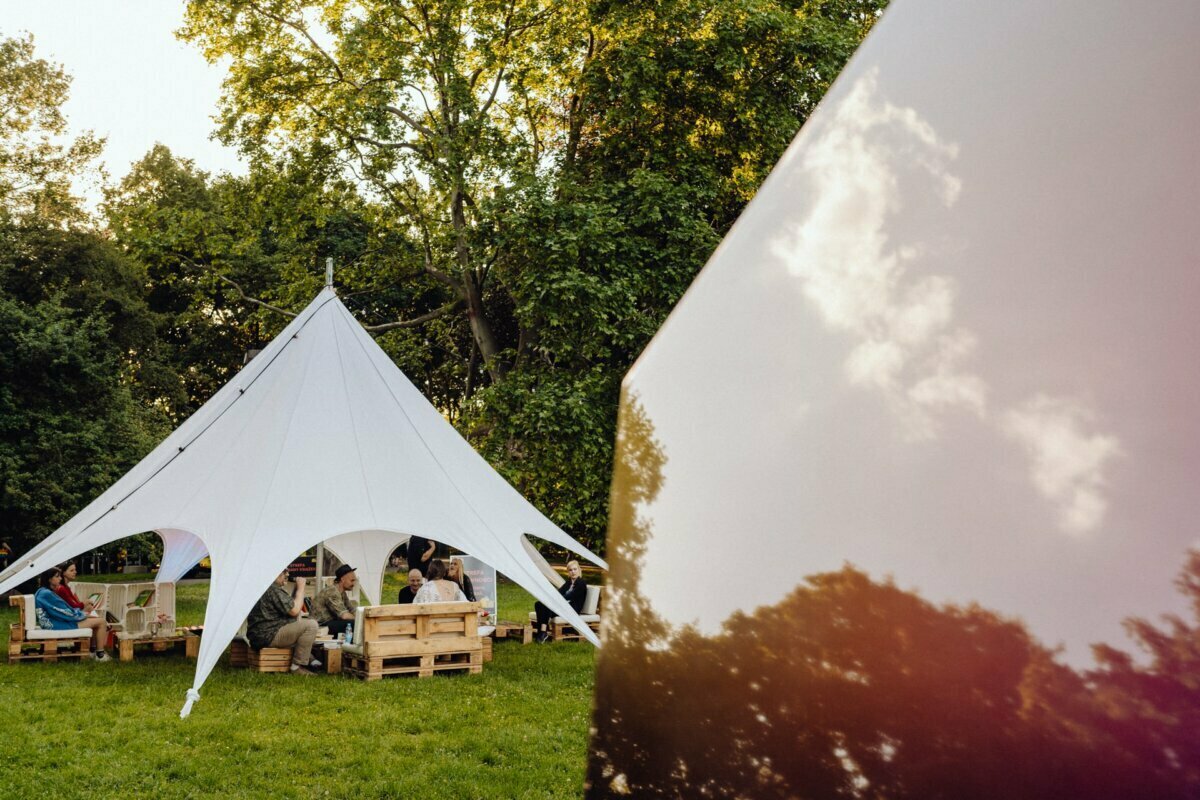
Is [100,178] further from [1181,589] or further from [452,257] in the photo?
[1181,589]

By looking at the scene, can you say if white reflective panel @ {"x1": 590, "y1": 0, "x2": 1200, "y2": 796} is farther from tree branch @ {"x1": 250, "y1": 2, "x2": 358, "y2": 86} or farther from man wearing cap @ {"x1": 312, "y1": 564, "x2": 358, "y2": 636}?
tree branch @ {"x1": 250, "y1": 2, "x2": 358, "y2": 86}

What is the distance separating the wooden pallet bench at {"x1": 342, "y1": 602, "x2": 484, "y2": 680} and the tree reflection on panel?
993 centimetres

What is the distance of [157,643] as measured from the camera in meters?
12.0

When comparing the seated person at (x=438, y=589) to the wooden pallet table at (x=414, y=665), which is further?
the seated person at (x=438, y=589)

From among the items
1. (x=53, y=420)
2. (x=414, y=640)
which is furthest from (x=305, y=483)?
(x=53, y=420)

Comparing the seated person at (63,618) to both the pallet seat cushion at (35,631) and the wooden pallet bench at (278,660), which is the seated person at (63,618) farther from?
the wooden pallet bench at (278,660)

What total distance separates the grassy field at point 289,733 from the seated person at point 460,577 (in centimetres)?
200

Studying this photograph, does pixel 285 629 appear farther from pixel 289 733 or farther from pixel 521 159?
pixel 521 159

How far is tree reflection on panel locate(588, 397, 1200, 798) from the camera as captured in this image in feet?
1.61

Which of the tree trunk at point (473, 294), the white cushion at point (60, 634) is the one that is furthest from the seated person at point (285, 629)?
the tree trunk at point (473, 294)

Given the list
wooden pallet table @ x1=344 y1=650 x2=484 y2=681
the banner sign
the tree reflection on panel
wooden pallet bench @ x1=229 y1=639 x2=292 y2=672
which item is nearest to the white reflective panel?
the tree reflection on panel

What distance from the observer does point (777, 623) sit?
64cm

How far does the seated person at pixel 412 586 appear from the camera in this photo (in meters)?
12.3

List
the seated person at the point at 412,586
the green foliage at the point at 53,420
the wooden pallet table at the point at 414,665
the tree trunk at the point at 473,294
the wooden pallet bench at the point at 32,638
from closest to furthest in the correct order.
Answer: the wooden pallet table at the point at 414,665 < the wooden pallet bench at the point at 32,638 < the seated person at the point at 412,586 < the green foliage at the point at 53,420 < the tree trunk at the point at 473,294
